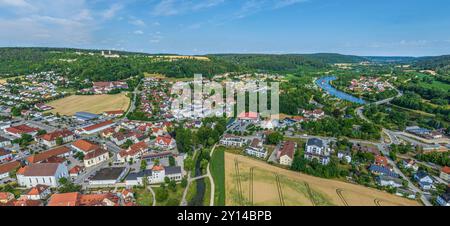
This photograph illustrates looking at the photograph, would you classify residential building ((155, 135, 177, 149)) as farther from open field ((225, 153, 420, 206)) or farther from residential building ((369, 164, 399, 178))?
residential building ((369, 164, 399, 178))

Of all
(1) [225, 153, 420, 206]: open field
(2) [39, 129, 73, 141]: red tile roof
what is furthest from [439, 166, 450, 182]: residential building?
(2) [39, 129, 73, 141]: red tile roof

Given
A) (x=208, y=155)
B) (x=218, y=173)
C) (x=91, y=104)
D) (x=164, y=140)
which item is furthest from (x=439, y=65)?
(x=91, y=104)

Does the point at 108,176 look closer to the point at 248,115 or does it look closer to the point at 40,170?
the point at 40,170

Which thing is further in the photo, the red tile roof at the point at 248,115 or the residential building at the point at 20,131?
the red tile roof at the point at 248,115

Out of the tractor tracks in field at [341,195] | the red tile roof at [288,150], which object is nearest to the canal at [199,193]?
the red tile roof at [288,150]

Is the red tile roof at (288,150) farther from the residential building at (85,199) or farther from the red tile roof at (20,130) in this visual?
the red tile roof at (20,130)

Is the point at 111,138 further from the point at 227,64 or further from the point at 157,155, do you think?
the point at 227,64
